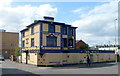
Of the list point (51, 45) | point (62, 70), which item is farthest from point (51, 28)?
point (62, 70)

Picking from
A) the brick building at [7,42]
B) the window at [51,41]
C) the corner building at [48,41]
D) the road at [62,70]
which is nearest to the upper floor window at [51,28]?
the corner building at [48,41]

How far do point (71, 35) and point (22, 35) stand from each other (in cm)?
1326

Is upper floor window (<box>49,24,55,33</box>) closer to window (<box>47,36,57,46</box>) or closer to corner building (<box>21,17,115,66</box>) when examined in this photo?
corner building (<box>21,17,115,66</box>)

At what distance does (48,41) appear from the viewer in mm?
29109

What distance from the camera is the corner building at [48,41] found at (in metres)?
27.7

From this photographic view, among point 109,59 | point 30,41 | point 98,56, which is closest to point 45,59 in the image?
point 30,41

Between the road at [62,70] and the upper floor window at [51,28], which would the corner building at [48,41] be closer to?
the upper floor window at [51,28]

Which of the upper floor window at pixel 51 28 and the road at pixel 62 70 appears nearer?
the road at pixel 62 70

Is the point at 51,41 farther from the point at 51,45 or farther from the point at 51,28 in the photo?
the point at 51,28

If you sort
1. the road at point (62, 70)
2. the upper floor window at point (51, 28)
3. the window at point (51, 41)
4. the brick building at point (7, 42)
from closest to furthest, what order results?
the road at point (62, 70), the window at point (51, 41), the upper floor window at point (51, 28), the brick building at point (7, 42)

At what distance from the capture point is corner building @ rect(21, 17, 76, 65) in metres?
27.7

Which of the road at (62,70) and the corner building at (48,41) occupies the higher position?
the corner building at (48,41)

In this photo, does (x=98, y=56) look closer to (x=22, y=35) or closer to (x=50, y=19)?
(x=50, y=19)

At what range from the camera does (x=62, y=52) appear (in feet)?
94.9
